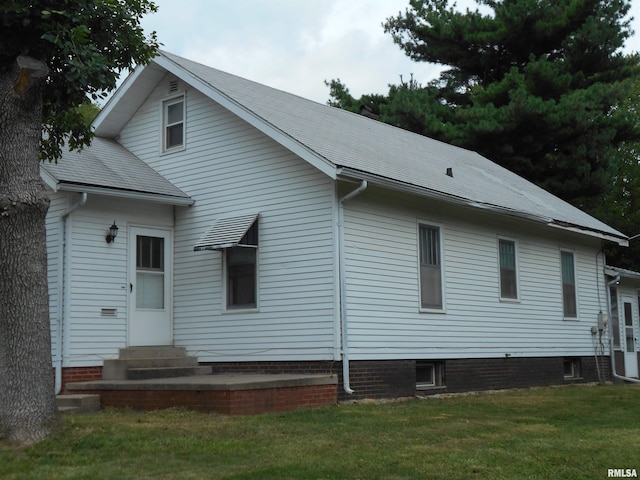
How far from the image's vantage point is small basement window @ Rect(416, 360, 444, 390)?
50.1ft

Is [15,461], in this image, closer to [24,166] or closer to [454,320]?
[24,166]

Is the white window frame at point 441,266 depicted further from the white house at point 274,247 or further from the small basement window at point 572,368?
the small basement window at point 572,368

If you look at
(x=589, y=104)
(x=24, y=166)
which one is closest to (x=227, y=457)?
(x=24, y=166)

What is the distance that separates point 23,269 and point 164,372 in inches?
192

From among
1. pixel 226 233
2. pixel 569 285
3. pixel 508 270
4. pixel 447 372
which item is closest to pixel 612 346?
pixel 569 285

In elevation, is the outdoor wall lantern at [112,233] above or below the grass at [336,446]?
above

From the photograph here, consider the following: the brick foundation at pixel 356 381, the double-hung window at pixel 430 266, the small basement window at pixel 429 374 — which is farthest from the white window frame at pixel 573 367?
the double-hung window at pixel 430 266

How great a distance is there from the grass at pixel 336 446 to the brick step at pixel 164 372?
1.48m

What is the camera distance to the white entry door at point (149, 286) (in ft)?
48.1

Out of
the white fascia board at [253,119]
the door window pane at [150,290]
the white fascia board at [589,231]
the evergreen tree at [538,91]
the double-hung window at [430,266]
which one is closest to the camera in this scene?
the white fascia board at [253,119]

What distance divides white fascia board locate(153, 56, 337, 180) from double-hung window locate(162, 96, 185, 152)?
30.4 inches

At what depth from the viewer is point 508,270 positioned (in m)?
17.6

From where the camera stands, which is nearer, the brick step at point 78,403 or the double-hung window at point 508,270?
the brick step at point 78,403

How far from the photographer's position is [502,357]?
17156 mm
